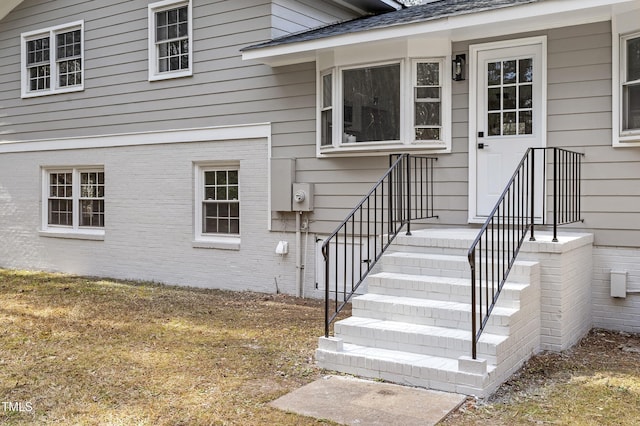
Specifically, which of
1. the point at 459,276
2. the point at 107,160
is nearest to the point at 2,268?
the point at 107,160

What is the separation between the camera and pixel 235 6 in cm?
930

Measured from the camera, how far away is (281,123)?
8945 millimetres

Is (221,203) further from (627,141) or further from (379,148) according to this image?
(627,141)

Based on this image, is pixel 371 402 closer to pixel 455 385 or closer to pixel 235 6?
pixel 455 385

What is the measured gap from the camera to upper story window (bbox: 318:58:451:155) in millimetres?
7633

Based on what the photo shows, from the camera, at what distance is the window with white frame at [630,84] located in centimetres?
645

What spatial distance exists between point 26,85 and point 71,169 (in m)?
2.03

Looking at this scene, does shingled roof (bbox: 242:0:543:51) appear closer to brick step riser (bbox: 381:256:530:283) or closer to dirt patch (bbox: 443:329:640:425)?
brick step riser (bbox: 381:256:530:283)

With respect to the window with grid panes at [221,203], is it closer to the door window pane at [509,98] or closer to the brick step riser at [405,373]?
the door window pane at [509,98]

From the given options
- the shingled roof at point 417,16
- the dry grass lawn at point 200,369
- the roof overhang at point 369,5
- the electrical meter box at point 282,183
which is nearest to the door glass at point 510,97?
the shingled roof at point 417,16

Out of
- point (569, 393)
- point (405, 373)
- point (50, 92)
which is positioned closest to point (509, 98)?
point (569, 393)

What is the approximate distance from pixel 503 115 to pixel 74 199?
7.99 m

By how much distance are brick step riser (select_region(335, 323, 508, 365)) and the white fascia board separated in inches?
172

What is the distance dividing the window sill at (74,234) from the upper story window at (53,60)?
2.60m
